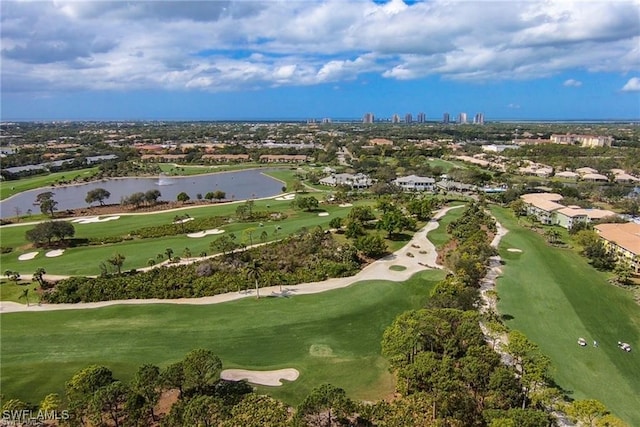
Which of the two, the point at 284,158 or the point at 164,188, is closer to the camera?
the point at 164,188

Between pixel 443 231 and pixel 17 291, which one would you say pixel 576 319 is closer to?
pixel 443 231

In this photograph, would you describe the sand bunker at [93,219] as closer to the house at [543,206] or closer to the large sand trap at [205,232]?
the large sand trap at [205,232]

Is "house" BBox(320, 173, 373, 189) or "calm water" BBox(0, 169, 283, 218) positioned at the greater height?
"house" BBox(320, 173, 373, 189)

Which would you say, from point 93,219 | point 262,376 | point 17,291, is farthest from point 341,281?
point 93,219

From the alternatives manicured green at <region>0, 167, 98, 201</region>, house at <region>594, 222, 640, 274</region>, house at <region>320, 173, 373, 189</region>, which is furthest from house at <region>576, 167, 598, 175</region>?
manicured green at <region>0, 167, 98, 201</region>

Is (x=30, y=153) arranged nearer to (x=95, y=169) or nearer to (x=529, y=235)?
(x=95, y=169)

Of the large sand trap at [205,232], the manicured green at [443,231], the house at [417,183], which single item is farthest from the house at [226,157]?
the manicured green at [443,231]

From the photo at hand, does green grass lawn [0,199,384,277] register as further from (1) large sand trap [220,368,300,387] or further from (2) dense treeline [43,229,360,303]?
(1) large sand trap [220,368,300,387]
